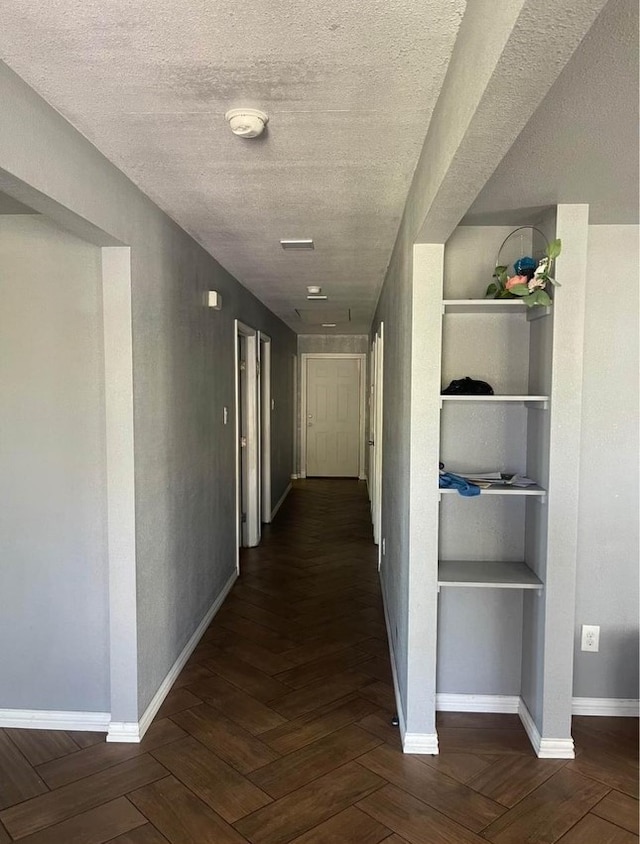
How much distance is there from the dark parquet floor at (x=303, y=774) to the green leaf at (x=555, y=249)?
6.53 feet

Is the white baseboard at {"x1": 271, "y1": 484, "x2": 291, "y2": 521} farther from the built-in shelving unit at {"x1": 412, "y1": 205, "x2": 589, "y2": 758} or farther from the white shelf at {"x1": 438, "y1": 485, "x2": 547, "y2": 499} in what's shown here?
the white shelf at {"x1": 438, "y1": 485, "x2": 547, "y2": 499}

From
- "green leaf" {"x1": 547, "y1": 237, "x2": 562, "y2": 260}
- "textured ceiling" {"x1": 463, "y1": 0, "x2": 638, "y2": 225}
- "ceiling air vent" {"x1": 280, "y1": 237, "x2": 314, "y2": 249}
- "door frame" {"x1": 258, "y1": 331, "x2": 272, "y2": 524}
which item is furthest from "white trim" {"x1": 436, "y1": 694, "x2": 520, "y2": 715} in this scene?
"door frame" {"x1": 258, "y1": 331, "x2": 272, "y2": 524}

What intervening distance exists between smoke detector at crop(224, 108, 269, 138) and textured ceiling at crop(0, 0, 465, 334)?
0.03 meters

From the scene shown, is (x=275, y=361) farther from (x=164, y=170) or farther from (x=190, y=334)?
(x=164, y=170)

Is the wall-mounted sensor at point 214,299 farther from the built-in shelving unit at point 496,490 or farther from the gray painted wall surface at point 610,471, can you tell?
the gray painted wall surface at point 610,471

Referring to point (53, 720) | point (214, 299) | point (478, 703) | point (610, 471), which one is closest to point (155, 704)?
point (53, 720)

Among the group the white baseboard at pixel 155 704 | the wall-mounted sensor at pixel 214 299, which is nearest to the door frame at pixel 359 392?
the wall-mounted sensor at pixel 214 299

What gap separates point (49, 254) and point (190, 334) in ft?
2.78

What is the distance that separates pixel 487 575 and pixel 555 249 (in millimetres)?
1340

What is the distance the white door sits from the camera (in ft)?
28.9

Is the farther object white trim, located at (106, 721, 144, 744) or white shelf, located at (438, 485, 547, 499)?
white trim, located at (106, 721, 144, 744)

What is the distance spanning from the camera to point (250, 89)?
1.53 meters

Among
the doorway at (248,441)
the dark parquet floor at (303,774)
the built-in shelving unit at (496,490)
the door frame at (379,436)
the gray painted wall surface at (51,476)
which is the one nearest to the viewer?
the dark parquet floor at (303,774)

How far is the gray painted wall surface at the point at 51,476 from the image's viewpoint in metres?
2.31
